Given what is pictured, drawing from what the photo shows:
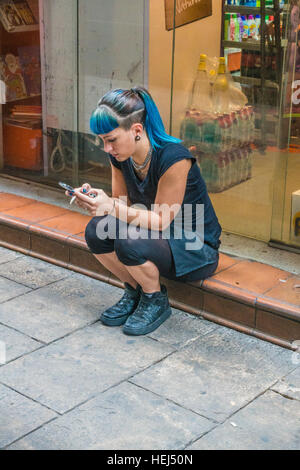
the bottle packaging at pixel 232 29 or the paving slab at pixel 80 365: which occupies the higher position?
the bottle packaging at pixel 232 29

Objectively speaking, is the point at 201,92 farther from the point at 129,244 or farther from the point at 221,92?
the point at 129,244

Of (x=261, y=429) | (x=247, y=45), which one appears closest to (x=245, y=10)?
(x=247, y=45)

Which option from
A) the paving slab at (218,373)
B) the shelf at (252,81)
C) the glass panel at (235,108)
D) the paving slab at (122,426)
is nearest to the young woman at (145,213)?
the paving slab at (218,373)

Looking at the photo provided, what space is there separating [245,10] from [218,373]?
223 cm

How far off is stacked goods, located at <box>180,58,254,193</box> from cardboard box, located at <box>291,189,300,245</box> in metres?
0.39

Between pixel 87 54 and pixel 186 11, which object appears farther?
pixel 87 54

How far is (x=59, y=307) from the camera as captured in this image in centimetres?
389

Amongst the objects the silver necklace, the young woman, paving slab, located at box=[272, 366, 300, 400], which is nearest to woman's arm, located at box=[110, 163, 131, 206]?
the young woman

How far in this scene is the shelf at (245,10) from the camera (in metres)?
4.19

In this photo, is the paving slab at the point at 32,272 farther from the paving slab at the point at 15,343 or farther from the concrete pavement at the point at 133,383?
the paving slab at the point at 15,343

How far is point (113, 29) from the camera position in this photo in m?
4.97

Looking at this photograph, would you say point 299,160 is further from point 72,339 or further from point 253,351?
point 72,339

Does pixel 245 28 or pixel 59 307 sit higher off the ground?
pixel 245 28

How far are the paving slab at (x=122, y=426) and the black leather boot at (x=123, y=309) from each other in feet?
2.13
